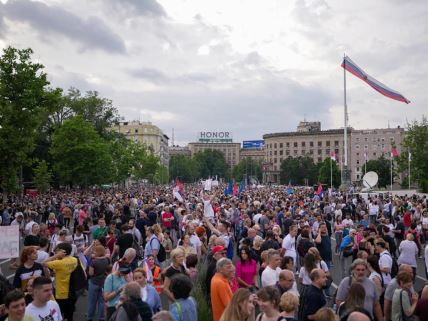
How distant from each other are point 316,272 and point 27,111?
26.2 meters

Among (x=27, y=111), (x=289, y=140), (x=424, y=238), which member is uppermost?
(x=289, y=140)

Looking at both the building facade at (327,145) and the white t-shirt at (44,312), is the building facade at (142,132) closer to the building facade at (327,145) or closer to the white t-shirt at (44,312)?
Result: the building facade at (327,145)

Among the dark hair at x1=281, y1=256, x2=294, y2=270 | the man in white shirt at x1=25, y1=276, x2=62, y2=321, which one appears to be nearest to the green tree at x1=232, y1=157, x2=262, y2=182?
the dark hair at x1=281, y1=256, x2=294, y2=270

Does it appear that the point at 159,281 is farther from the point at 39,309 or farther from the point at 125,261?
the point at 39,309

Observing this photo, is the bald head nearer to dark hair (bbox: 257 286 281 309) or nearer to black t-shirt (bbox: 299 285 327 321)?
dark hair (bbox: 257 286 281 309)

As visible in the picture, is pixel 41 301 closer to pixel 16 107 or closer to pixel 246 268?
pixel 246 268

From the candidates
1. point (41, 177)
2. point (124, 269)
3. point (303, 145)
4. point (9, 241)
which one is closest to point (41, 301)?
point (124, 269)

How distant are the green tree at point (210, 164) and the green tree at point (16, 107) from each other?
159573 mm

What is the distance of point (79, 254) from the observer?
11258 millimetres

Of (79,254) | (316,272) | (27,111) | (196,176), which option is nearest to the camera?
(316,272)

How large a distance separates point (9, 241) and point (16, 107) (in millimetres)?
19616

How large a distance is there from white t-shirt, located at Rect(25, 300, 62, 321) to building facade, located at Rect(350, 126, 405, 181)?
130 m

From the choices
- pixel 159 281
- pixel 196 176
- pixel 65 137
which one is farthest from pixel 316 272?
pixel 196 176

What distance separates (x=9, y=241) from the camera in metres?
11.6
